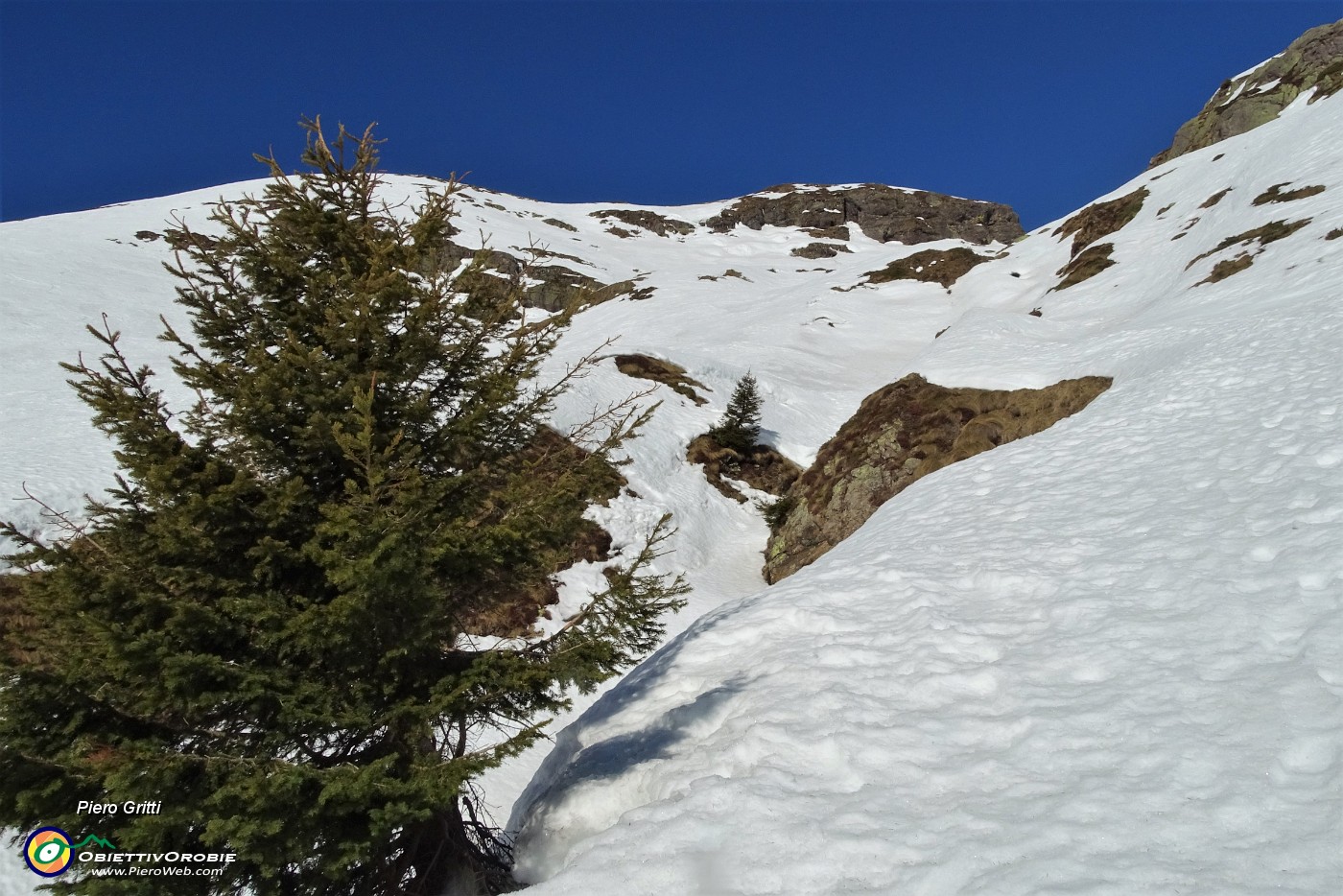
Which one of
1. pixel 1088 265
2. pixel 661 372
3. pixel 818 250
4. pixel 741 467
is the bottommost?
pixel 741 467

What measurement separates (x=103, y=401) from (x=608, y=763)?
5719mm

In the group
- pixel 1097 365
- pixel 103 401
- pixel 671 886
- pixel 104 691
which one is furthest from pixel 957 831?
pixel 1097 365

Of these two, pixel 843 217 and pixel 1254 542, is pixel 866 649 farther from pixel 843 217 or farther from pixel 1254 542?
pixel 843 217

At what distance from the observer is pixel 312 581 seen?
600 centimetres

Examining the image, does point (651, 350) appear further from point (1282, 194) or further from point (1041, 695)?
point (1041, 695)

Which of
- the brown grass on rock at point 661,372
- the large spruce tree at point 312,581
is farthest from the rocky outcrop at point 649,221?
the large spruce tree at point 312,581

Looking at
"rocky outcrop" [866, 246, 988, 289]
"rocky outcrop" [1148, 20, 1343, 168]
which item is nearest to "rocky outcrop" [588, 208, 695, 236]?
"rocky outcrop" [866, 246, 988, 289]

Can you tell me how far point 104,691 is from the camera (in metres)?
4.89

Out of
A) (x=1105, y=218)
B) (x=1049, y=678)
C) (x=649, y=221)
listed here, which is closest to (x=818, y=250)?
(x=649, y=221)

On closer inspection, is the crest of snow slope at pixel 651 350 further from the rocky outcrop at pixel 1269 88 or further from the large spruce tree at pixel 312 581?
the rocky outcrop at pixel 1269 88

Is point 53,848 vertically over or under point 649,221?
under

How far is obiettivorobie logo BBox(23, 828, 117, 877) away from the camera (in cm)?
483

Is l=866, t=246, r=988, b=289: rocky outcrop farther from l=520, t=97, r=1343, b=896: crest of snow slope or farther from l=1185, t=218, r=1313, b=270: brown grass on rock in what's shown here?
l=520, t=97, r=1343, b=896: crest of snow slope

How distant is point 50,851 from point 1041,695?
26.8 feet
